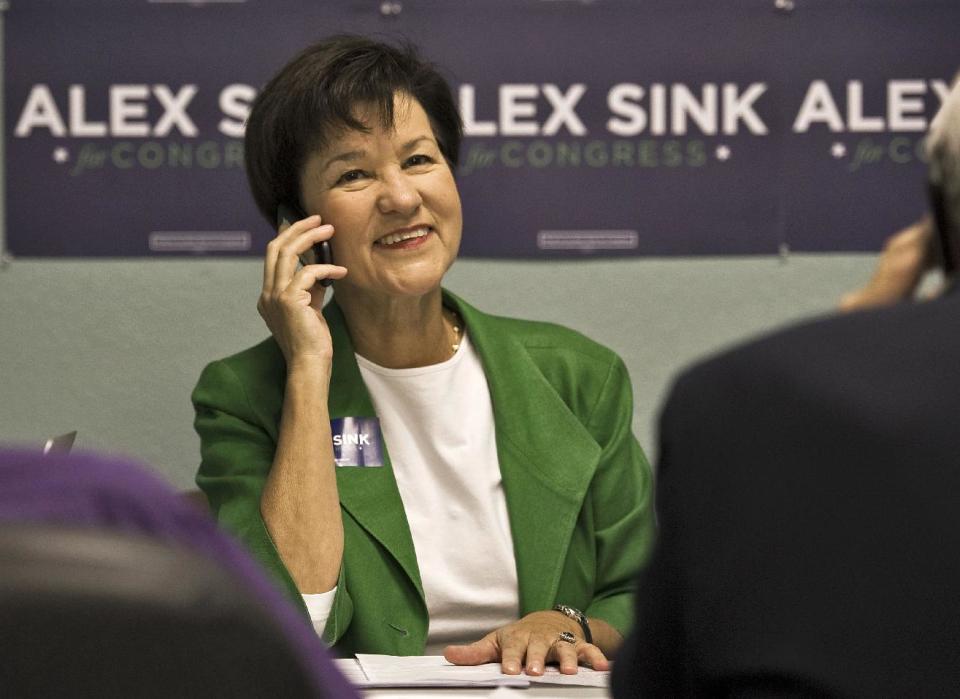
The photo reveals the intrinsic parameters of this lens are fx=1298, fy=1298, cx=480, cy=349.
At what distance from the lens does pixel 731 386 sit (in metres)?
0.82

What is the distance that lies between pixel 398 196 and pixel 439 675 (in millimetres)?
947

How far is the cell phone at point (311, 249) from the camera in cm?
240

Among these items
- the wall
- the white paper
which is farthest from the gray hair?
the wall

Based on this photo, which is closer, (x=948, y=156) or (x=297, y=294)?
(x=948, y=156)

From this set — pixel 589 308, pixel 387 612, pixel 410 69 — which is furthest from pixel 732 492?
pixel 589 308

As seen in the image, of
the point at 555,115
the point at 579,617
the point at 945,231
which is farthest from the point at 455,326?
the point at 945,231

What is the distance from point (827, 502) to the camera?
819mm

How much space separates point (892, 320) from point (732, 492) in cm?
15

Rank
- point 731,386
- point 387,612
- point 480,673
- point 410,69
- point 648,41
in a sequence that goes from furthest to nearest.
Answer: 1. point 648,41
2. point 410,69
3. point 387,612
4. point 480,673
5. point 731,386

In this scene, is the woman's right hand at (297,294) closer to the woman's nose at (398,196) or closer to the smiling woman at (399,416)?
the smiling woman at (399,416)

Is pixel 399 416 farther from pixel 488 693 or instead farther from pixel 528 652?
pixel 488 693

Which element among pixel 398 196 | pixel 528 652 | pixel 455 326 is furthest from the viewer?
pixel 455 326

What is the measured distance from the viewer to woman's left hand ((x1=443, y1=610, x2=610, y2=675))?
5.87 ft

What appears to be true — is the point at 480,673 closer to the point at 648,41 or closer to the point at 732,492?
the point at 732,492
